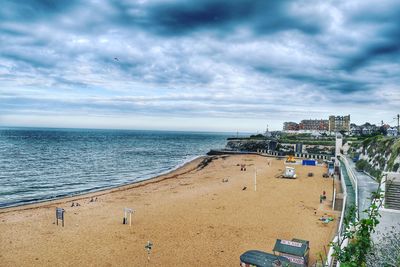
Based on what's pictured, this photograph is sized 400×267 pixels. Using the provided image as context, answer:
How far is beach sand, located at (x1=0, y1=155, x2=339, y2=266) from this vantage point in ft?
52.0

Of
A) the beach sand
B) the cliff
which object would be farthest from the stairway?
the cliff

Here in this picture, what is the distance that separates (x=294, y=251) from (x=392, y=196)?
216 inches

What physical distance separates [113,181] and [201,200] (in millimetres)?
17867

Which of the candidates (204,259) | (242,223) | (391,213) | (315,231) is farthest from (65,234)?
(391,213)

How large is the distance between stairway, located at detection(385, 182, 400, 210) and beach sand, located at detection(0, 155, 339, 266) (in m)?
4.20

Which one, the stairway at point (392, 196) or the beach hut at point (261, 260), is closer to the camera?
the beach hut at point (261, 260)

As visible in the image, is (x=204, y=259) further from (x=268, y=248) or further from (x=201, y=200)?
(x=201, y=200)

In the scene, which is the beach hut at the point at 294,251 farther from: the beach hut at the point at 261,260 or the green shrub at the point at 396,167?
the green shrub at the point at 396,167

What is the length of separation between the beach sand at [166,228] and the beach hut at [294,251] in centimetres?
181

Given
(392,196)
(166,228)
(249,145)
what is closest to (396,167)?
(392,196)

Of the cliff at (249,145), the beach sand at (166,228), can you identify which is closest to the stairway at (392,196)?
the beach sand at (166,228)

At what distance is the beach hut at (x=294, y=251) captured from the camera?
13469 millimetres

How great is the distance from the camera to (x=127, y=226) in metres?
20.6

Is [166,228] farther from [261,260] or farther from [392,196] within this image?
[392,196]
